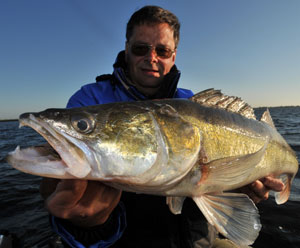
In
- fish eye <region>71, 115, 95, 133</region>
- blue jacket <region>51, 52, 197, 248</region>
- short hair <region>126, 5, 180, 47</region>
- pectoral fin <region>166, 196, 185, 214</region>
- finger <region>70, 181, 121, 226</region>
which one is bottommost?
pectoral fin <region>166, 196, 185, 214</region>

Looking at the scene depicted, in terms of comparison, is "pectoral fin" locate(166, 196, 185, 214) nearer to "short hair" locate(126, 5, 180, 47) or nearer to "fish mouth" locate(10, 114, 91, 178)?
"fish mouth" locate(10, 114, 91, 178)

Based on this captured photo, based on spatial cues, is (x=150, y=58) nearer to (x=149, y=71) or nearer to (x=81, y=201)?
(x=149, y=71)

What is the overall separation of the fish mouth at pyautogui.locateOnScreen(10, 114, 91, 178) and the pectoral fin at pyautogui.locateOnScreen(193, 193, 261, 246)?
1.22m

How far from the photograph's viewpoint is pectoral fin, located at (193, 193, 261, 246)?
6.85 feet

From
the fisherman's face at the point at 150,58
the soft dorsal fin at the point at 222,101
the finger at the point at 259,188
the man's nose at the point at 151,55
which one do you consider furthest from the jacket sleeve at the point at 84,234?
the man's nose at the point at 151,55

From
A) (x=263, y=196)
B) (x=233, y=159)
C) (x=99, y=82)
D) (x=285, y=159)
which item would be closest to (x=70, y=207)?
(x=233, y=159)

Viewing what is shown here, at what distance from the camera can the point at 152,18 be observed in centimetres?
352

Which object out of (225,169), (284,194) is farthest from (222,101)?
(284,194)

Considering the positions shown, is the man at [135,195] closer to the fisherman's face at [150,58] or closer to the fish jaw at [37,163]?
the fisherman's face at [150,58]

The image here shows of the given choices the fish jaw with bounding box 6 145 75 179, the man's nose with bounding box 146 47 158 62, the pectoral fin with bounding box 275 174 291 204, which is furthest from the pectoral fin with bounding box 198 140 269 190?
the man's nose with bounding box 146 47 158 62

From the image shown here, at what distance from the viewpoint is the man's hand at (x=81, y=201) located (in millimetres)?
1625

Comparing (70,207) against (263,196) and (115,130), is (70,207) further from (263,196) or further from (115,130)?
(263,196)

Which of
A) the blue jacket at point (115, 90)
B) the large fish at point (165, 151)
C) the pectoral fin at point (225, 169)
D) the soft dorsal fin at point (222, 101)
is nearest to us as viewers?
the large fish at point (165, 151)

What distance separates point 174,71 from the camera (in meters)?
3.82
